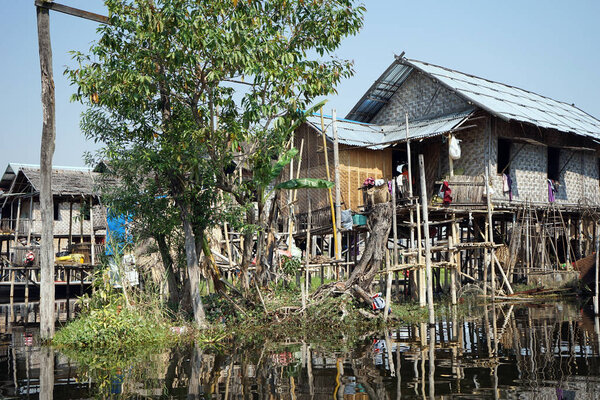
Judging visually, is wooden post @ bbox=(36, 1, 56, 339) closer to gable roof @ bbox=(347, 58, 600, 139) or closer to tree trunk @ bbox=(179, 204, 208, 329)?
tree trunk @ bbox=(179, 204, 208, 329)

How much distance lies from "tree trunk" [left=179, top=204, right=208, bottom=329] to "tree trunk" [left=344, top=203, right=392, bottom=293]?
121 inches

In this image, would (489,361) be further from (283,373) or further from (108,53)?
(108,53)

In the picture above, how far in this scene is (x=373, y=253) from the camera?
12.8 m

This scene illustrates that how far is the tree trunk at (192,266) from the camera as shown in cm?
1175

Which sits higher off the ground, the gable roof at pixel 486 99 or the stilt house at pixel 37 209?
the gable roof at pixel 486 99

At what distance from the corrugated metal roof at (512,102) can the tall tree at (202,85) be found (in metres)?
8.00

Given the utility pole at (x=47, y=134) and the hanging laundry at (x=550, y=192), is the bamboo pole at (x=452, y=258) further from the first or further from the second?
the utility pole at (x=47, y=134)

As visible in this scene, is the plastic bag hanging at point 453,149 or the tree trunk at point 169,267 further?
the plastic bag hanging at point 453,149

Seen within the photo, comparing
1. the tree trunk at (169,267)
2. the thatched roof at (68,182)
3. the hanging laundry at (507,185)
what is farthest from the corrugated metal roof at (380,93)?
the tree trunk at (169,267)

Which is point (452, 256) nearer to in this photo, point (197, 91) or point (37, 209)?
point (197, 91)

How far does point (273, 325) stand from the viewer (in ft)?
38.3

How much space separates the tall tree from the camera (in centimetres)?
1037

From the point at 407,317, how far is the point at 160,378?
6.73 metres

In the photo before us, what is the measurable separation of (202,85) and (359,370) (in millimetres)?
6099
